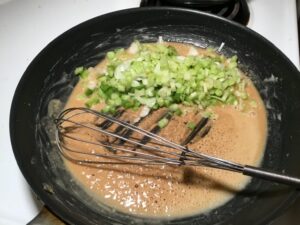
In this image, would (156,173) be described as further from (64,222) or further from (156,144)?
(64,222)

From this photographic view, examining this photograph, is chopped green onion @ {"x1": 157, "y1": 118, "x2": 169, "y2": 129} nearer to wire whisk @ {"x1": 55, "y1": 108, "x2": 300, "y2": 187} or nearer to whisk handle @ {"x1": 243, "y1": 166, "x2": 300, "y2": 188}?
wire whisk @ {"x1": 55, "y1": 108, "x2": 300, "y2": 187}

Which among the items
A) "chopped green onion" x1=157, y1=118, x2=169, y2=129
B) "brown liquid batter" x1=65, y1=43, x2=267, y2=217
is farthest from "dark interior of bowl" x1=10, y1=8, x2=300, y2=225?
"chopped green onion" x1=157, y1=118, x2=169, y2=129

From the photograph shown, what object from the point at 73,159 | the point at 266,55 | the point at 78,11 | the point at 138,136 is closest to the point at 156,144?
the point at 138,136

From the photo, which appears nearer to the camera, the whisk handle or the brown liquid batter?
the whisk handle

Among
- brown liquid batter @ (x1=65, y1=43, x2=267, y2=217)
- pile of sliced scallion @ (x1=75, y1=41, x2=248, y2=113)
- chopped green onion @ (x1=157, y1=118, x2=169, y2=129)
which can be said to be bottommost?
brown liquid batter @ (x1=65, y1=43, x2=267, y2=217)

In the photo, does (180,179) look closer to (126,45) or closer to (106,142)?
(106,142)

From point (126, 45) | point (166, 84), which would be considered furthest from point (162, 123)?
point (126, 45)
